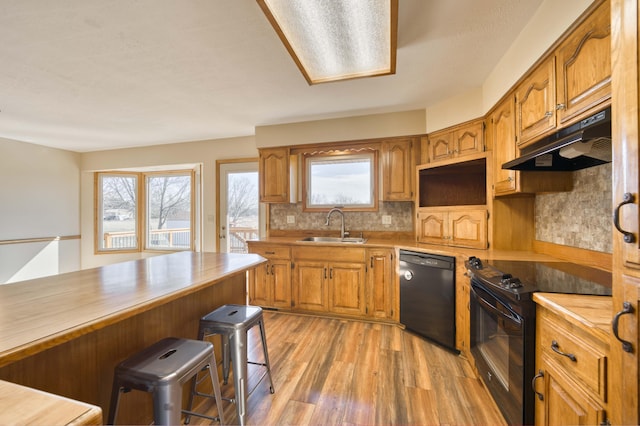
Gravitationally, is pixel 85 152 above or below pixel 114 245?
above

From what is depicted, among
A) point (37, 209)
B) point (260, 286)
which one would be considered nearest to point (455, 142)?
point (260, 286)

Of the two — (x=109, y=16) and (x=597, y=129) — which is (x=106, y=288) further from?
(x=597, y=129)

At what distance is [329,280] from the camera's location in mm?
3119

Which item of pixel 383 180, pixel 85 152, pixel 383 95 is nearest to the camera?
pixel 383 95

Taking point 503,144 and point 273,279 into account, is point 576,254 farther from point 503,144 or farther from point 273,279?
point 273,279

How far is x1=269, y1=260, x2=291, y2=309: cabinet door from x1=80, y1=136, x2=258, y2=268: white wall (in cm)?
151

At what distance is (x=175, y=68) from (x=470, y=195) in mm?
3114

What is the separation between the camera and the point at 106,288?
4.03ft

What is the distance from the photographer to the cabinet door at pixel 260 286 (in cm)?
335

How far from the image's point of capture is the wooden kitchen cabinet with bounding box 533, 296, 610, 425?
897 mm

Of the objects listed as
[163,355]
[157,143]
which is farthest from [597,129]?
[157,143]

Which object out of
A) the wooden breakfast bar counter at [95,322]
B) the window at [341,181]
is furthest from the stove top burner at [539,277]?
the window at [341,181]

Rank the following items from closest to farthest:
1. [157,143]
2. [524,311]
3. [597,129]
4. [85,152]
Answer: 1. [597,129]
2. [524,311]
3. [157,143]
4. [85,152]

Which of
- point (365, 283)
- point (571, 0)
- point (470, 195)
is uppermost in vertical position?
point (571, 0)
